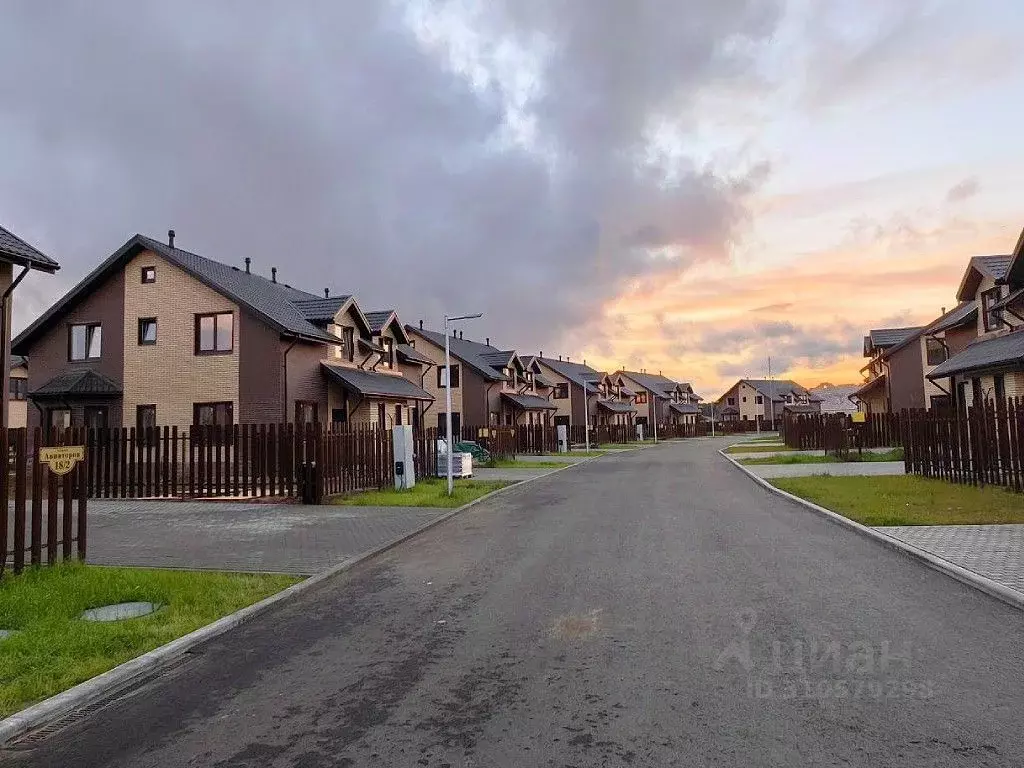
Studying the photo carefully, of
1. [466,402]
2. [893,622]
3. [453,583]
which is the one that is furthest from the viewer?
[466,402]

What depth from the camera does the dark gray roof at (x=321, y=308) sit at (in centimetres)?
2520

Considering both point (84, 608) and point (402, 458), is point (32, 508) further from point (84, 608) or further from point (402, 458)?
point (402, 458)

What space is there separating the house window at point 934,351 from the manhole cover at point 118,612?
38.0 m

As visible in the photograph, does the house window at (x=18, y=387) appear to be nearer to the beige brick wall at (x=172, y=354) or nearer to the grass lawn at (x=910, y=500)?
the beige brick wall at (x=172, y=354)

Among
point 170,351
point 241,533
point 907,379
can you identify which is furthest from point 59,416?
point 907,379

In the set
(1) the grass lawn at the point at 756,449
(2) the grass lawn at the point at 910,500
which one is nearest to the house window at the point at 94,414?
(2) the grass lawn at the point at 910,500

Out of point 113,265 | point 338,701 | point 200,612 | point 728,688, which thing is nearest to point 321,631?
point 200,612

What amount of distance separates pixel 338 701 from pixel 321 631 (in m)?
1.88

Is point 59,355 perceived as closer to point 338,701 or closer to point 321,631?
point 321,631

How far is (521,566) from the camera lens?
9156 millimetres

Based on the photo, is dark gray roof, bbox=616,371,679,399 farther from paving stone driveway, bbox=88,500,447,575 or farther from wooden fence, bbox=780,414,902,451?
paving stone driveway, bbox=88,500,447,575

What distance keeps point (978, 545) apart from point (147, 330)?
23.7m

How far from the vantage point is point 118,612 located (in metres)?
7.09

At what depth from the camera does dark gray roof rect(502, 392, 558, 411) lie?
47.5 m
